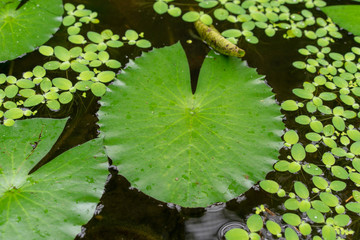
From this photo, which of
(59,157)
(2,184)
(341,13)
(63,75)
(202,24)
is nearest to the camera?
(2,184)

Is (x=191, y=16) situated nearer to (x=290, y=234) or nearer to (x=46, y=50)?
(x=46, y=50)

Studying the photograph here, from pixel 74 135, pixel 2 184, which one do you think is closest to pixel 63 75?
pixel 74 135

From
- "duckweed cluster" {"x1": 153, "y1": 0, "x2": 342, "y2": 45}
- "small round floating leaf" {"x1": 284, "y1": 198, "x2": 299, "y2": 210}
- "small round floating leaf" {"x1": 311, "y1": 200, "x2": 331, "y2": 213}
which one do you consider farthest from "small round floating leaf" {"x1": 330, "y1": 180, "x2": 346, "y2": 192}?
"duckweed cluster" {"x1": 153, "y1": 0, "x2": 342, "y2": 45}

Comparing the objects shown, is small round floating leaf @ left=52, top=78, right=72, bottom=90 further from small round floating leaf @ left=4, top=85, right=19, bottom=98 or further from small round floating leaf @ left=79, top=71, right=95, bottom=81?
small round floating leaf @ left=4, top=85, right=19, bottom=98

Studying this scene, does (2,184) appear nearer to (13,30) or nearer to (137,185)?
(137,185)

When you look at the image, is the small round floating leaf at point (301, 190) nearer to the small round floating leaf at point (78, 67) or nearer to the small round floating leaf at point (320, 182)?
the small round floating leaf at point (320, 182)

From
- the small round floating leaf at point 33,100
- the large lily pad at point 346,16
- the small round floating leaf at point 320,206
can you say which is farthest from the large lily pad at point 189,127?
the large lily pad at point 346,16

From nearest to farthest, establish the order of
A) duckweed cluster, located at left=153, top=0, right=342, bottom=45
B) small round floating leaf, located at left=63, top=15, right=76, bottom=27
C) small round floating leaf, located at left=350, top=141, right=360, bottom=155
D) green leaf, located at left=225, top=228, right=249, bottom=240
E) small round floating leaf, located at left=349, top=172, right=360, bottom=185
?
green leaf, located at left=225, top=228, right=249, bottom=240 → small round floating leaf, located at left=349, top=172, right=360, bottom=185 → small round floating leaf, located at left=350, top=141, right=360, bottom=155 → small round floating leaf, located at left=63, top=15, right=76, bottom=27 → duckweed cluster, located at left=153, top=0, right=342, bottom=45

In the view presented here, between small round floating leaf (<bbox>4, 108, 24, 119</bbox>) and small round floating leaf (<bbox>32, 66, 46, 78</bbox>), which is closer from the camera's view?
small round floating leaf (<bbox>4, 108, 24, 119</bbox>)
